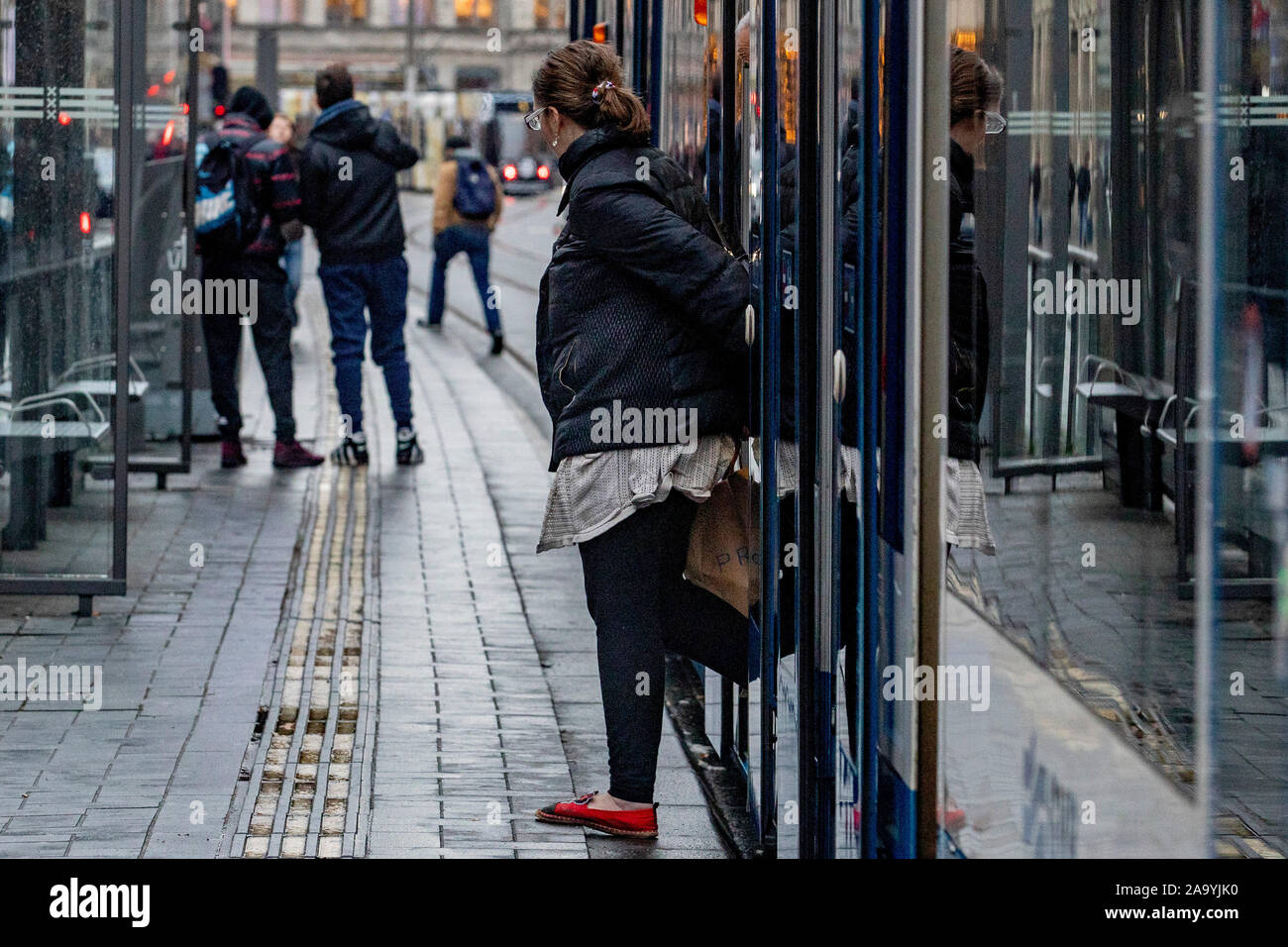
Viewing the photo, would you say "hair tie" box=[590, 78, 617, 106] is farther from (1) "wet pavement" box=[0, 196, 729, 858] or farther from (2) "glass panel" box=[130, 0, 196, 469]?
(2) "glass panel" box=[130, 0, 196, 469]

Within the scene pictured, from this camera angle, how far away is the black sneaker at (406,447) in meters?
11.0

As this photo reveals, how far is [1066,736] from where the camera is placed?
9.53ft

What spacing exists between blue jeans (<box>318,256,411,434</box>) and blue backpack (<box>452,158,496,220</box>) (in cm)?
590

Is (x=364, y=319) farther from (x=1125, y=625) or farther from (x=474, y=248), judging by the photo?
(x=1125, y=625)

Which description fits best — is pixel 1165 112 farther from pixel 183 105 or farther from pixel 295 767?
pixel 183 105

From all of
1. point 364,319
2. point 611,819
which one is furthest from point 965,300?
point 364,319

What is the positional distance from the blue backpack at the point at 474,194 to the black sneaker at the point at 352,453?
593 centimetres

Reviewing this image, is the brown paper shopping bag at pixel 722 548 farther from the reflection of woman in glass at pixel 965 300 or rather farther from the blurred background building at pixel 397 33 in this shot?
the blurred background building at pixel 397 33

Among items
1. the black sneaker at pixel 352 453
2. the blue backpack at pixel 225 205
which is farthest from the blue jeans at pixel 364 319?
the blue backpack at pixel 225 205

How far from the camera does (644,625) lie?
4746 mm

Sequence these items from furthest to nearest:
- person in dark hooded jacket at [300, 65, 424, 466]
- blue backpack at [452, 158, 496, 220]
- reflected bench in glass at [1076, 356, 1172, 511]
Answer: blue backpack at [452, 158, 496, 220], person in dark hooded jacket at [300, 65, 424, 466], reflected bench in glass at [1076, 356, 1172, 511]

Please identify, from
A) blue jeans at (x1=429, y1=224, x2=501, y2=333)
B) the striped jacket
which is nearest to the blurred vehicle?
blue jeans at (x1=429, y1=224, x2=501, y2=333)

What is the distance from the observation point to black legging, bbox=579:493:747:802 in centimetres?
469

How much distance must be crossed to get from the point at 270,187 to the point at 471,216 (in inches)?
255
